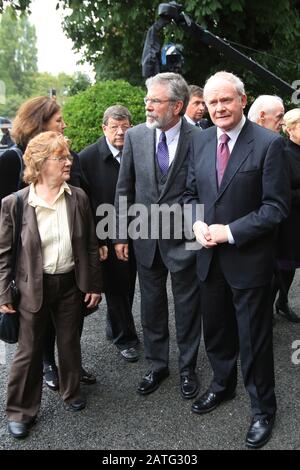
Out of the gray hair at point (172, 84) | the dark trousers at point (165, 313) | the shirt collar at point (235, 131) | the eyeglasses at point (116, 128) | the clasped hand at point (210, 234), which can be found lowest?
the dark trousers at point (165, 313)

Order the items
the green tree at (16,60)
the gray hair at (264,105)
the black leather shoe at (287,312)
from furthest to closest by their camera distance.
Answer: the green tree at (16,60)
the black leather shoe at (287,312)
the gray hair at (264,105)

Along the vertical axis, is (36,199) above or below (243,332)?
above

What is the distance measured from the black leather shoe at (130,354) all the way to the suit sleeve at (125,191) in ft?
3.33

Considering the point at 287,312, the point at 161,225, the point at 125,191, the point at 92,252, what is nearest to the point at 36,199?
the point at 92,252

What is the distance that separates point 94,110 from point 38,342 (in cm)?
500

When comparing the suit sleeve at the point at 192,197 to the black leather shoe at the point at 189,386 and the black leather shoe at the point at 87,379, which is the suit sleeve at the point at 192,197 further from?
the black leather shoe at the point at 87,379

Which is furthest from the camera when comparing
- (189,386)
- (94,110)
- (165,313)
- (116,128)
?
(94,110)

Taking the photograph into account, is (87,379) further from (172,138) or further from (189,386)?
(172,138)

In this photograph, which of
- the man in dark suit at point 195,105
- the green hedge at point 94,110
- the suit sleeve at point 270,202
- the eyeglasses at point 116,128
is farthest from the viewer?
the green hedge at point 94,110

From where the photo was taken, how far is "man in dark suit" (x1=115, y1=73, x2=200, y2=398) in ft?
10.4

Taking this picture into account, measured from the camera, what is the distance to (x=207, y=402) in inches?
123

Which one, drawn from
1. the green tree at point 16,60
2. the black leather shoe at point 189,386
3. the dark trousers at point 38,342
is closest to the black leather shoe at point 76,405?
the dark trousers at point 38,342

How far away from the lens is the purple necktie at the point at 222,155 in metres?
2.74

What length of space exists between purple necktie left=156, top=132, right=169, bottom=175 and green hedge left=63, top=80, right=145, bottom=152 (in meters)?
4.09
